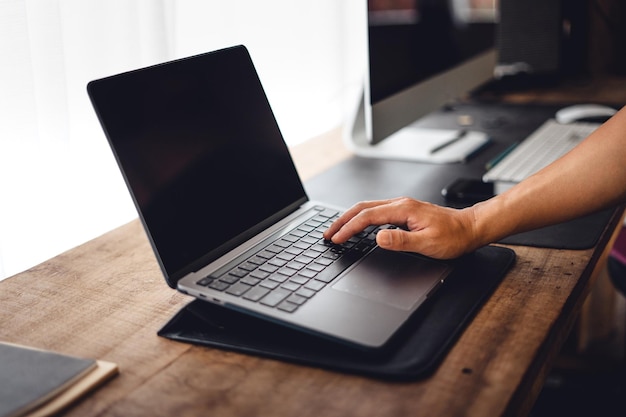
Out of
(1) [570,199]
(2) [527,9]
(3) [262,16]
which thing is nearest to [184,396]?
(1) [570,199]

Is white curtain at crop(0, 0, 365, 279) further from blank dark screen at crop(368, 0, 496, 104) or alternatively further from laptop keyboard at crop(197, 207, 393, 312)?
laptop keyboard at crop(197, 207, 393, 312)

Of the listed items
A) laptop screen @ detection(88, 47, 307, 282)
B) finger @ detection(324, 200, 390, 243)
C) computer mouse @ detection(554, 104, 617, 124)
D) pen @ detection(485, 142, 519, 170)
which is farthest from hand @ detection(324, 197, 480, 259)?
computer mouse @ detection(554, 104, 617, 124)

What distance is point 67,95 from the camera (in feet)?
3.80

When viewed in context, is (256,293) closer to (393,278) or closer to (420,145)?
(393,278)

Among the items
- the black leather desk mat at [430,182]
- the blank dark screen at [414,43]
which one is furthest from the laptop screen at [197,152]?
the blank dark screen at [414,43]

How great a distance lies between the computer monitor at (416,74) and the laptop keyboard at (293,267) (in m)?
0.42

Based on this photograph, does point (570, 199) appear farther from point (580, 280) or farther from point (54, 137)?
point (54, 137)

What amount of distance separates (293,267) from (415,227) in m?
0.18

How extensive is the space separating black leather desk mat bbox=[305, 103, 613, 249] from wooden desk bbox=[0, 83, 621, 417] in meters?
0.04

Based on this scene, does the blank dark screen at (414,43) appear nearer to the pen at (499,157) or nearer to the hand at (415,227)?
the pen at (499,157)

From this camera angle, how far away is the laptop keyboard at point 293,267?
81 cm

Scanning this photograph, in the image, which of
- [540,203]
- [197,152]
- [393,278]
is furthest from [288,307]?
[540,203]

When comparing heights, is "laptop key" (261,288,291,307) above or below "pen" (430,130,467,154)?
above

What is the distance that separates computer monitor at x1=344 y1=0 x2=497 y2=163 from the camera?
53.1 inches
